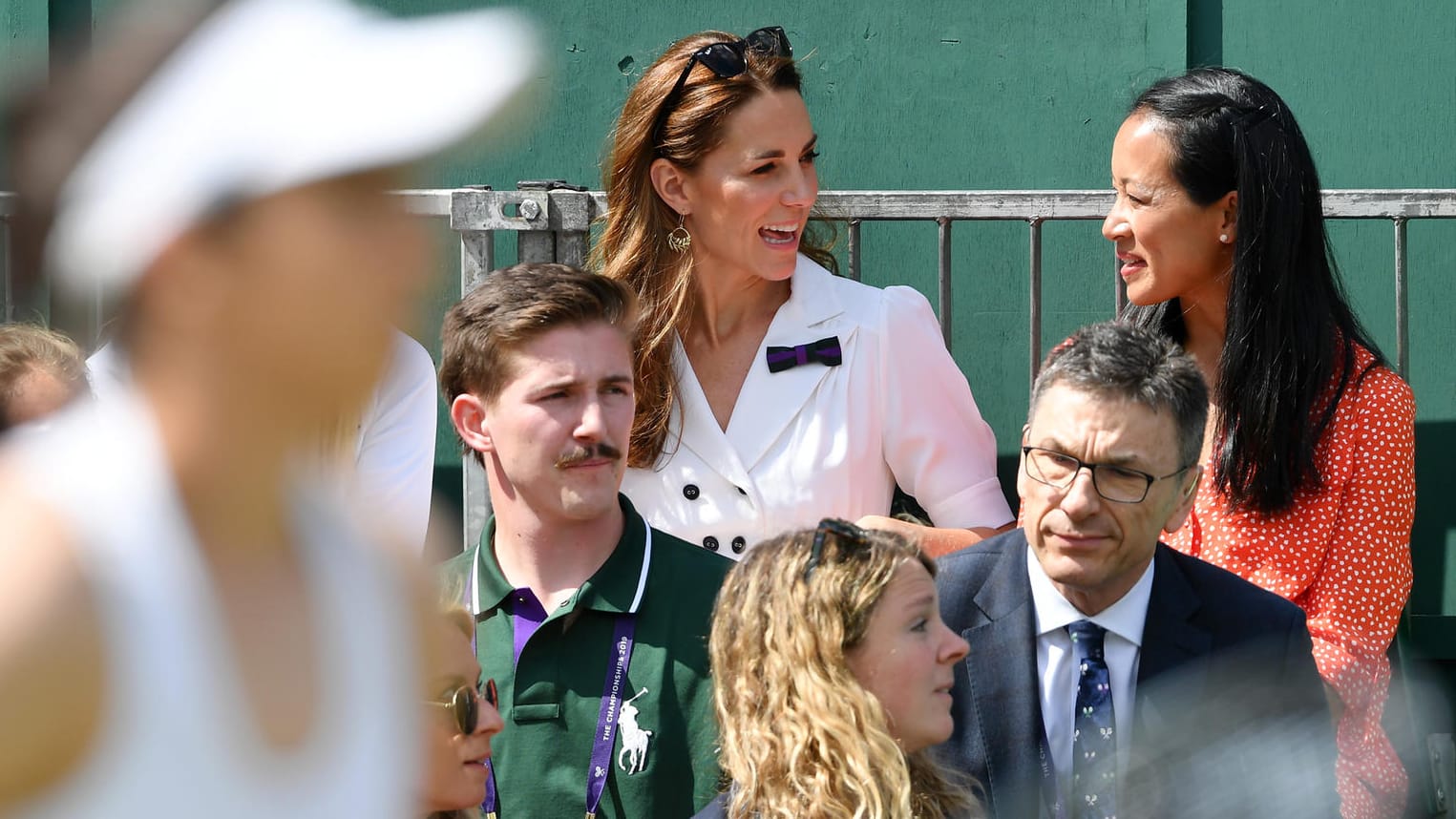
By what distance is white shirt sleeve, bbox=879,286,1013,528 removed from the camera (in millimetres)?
3580

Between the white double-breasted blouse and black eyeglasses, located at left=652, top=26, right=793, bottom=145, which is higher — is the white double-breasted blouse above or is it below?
below

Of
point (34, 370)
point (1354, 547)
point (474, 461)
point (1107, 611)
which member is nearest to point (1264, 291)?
point (1354, 547)

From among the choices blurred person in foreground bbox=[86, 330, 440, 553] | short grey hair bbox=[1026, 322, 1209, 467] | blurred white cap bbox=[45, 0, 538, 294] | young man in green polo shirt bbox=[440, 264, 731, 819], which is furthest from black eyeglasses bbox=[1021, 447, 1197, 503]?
blurred white cap bbox=[45, 0, 538, 294]

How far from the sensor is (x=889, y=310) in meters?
3.68

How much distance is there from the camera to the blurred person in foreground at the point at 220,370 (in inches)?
35.1

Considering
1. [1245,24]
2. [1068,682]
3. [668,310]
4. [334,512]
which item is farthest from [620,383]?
[1245,24]

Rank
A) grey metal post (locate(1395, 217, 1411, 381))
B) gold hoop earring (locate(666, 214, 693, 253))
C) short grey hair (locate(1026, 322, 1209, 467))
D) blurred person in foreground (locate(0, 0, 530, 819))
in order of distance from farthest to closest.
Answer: grey metal post (locate(1395, 217, 1411, 381))
gold hoop earring (locate(666, 214, 693, 253))
short grey hair (locate(1026, 322, 1209, 467))
blurred person in foreground (locate(0, 0, 530, 819))

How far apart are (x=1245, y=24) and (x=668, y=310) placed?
8.39 ft

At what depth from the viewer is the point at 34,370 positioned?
3.30 meters

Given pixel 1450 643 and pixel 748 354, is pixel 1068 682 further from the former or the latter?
pixel 1450 643

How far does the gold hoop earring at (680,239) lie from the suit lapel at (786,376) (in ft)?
0.90

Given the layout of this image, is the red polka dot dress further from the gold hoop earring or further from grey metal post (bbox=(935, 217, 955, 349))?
grey metal post (bbox=(935, 217, 955, 349))

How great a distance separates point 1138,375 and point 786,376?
0.96 metres

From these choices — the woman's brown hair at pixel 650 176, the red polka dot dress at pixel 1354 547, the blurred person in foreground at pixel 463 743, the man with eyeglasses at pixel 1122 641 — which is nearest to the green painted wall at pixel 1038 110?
the woman's brown hair at pixel 650 176
